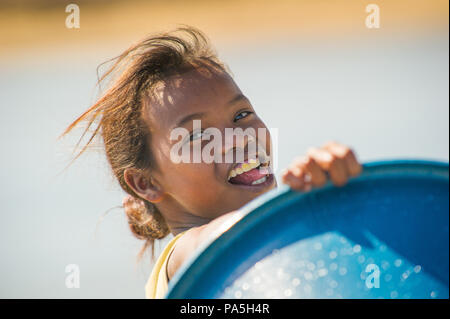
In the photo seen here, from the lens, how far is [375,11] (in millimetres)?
4457

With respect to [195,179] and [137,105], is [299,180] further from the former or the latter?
[137,105]

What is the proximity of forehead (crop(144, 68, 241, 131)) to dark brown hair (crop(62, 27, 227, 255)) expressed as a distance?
3 centimetres

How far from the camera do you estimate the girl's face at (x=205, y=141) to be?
1105 mm

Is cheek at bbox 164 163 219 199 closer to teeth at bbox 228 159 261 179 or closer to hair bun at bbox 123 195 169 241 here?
teeth at bbox 228 159 261 179

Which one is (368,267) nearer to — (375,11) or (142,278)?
(142,278)

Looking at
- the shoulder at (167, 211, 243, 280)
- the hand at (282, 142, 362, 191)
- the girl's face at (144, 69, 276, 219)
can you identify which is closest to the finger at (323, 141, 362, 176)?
the hand at (282, 142, 362, 191)

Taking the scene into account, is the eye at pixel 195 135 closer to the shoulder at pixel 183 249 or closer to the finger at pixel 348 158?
the shoulder at pixel 183 249

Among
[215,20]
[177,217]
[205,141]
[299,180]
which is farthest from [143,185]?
[215,20]

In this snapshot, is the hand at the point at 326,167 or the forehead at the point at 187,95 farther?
the forehead at the point at 187,95

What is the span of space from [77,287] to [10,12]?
341 centimetres

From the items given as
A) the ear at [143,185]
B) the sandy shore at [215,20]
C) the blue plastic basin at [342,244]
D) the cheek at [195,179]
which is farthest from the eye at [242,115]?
the sandy shore at [215,20]

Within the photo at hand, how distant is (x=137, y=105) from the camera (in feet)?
4.00

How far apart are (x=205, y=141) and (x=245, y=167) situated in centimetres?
9

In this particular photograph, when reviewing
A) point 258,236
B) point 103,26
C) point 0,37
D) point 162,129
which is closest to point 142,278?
point 162,129
